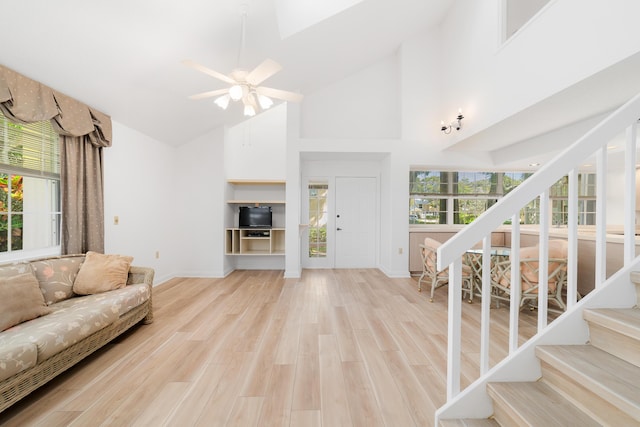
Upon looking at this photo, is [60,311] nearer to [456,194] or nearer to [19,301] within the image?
[19,301]

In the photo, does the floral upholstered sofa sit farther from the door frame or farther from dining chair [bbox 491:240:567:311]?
dining chair [bbox 491:240:567:311]

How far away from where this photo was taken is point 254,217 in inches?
210

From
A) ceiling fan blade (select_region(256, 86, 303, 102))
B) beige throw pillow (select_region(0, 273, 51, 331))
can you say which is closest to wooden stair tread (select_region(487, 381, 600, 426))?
ceiling fan blade (select_region(256, 86, 303, 102))

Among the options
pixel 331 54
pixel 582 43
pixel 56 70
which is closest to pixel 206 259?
pixel 56 70

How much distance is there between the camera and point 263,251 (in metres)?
5.50

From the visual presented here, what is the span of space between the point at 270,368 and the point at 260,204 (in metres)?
3.77

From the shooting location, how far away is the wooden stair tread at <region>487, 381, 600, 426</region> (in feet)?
3.81

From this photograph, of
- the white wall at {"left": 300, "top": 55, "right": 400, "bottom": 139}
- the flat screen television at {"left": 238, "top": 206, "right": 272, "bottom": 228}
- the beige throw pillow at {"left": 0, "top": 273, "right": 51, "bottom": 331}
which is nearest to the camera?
the beige throw pillow at {"left": 0, "top": 273, "right": 51, "bottom": 331}

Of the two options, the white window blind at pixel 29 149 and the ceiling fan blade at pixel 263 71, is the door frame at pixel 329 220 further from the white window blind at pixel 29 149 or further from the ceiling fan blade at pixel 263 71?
the white window blind at pixel 29 149

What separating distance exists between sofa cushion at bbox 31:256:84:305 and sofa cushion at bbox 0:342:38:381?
94 cm

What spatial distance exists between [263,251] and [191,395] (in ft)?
12.2

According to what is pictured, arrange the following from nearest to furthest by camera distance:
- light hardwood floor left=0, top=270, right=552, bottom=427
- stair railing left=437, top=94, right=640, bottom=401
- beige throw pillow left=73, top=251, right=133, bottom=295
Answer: stair railing left=437, top=94, right=640, bottom=401 → light hardwood floor left=0, top=270, right=552, bottom=427 → beige throw pillow left=73, top=251, right=133, bottom=295

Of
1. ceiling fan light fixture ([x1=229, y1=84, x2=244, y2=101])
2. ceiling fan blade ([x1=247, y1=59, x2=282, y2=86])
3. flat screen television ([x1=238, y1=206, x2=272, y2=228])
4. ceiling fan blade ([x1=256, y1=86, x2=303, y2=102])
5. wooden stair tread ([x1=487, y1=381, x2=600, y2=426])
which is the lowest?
wooden stair tread ([x1=487, y1=381, x2=600, y2=426])

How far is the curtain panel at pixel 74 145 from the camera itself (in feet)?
7.64
